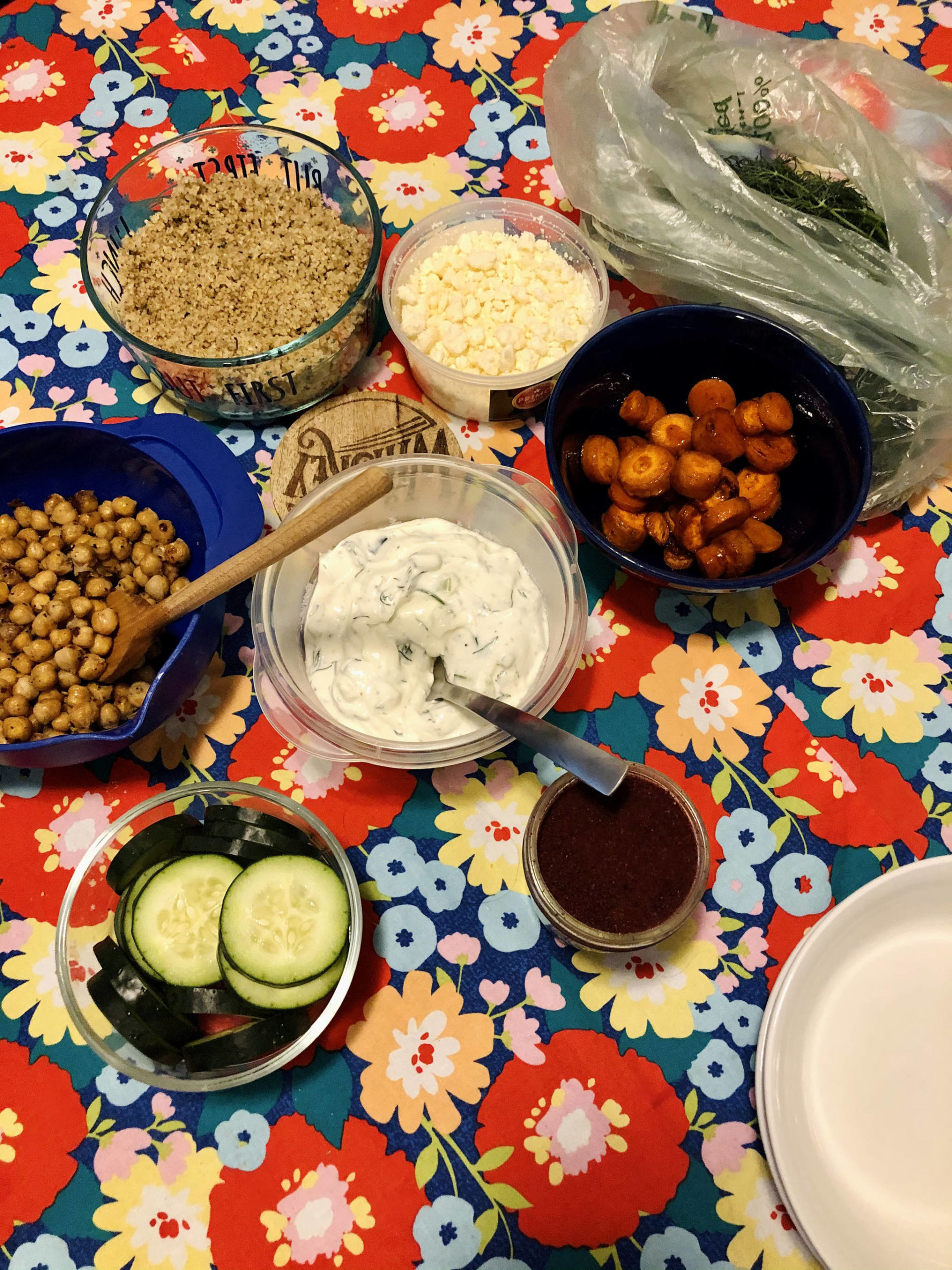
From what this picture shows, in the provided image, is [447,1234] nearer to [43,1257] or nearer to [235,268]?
[43,1257]

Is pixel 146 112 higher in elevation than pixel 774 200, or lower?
lower

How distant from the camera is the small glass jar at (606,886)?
42.9 inches

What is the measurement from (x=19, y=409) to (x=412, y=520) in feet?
2.64

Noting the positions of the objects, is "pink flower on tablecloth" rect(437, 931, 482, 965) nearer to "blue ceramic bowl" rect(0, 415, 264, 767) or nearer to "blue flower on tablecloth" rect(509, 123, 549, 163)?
"blue ceramic bowl" rect(0, 415, 264, 767)

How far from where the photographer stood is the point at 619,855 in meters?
1.15

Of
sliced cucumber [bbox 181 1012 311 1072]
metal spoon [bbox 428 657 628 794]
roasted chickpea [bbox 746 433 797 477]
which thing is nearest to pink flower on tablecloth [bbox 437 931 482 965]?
sliced cucumber [bbox 181 1012 311 1072]

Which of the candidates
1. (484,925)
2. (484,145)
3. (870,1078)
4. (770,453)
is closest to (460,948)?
(484,925)

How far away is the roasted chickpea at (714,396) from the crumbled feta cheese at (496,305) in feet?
0.74

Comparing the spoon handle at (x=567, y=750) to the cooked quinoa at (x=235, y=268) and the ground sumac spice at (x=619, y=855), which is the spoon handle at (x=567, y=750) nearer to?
the ground sumac spice at (x=619, y=855)

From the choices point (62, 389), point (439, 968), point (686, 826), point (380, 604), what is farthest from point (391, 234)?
point (439, 968)

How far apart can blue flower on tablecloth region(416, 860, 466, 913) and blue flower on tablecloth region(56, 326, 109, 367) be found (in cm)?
111

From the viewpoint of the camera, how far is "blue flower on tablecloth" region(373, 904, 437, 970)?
123cm

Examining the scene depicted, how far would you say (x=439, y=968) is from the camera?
1.22m

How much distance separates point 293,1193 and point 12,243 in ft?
5.69
